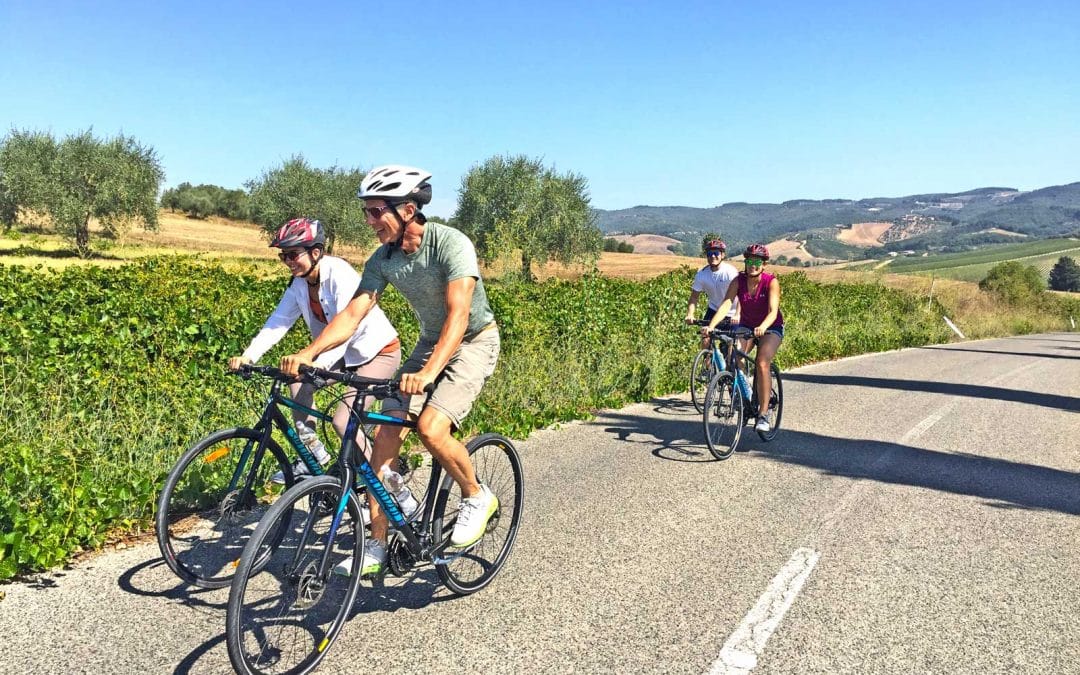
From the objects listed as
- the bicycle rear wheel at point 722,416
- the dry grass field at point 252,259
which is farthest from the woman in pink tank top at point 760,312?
the dry grass field at point 252,259

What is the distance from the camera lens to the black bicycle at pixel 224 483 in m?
4.11

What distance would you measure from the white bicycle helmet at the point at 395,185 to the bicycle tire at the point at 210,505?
1535 mm

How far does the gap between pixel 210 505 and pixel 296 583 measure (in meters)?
2.05

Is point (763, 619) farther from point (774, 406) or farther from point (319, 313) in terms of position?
point (774, 406)

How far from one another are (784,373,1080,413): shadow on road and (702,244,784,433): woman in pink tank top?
5738 millimetres

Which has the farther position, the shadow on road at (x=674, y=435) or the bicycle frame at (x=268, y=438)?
the shadow on road at (x=674, y=435)

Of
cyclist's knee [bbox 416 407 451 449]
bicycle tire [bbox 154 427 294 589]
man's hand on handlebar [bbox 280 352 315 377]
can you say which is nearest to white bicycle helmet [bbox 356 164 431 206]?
man's hand on handlebar [bbox 280 352 315 377]

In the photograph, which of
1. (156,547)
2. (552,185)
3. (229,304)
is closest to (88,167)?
(552,185)

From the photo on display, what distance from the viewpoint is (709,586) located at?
458 cm

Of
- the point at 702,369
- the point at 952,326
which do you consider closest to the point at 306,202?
the point at 952,326

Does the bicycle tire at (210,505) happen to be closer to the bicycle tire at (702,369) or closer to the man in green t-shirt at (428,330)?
the man in green t-shirt at (428,330)

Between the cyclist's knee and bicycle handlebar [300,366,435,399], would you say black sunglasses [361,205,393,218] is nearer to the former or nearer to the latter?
bicycle handlebar [300,366,435,399]

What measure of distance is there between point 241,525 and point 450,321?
7.27 feet

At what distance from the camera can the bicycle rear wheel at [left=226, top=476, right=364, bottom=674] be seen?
3.16 m
